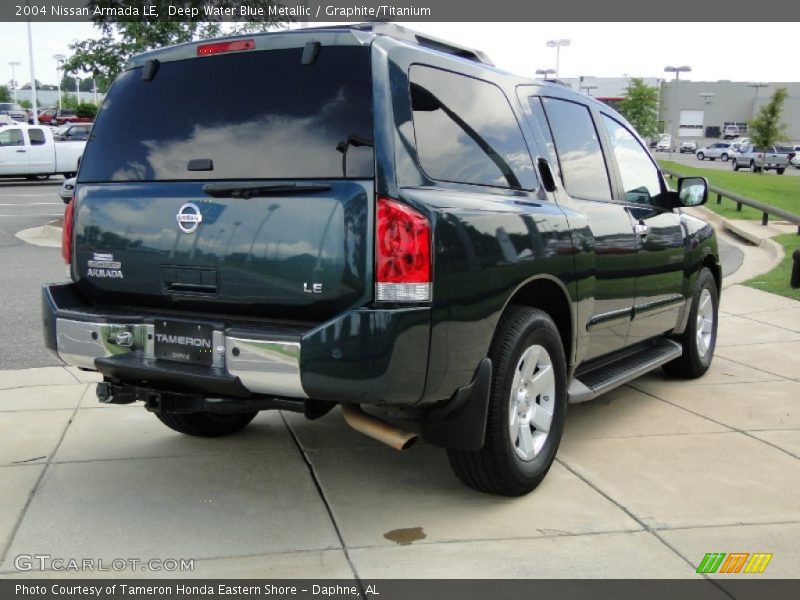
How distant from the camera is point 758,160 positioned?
55.8 m

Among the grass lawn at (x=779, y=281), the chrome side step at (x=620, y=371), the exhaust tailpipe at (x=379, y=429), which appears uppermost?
the exhaust tailpipe at (x=379, y=429)

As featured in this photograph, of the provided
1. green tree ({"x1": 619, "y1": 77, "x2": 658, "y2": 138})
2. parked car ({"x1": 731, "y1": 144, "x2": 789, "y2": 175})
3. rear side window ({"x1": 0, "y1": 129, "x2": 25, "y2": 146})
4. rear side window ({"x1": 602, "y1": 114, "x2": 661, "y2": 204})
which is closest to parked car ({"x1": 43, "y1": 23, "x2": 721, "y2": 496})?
rear side window ({"x1": 602, "y1": 114, "x2": 661, "y2": 204})

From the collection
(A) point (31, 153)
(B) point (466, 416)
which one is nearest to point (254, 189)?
(B) point (466, 416)

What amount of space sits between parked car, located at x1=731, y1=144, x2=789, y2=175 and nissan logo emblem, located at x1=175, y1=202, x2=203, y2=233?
186 ft

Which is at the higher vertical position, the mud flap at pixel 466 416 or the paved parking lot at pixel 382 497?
the mud flap at pixel 466 416

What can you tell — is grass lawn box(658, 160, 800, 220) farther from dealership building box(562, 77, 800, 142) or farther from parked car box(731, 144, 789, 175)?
dealership building box(562, 77, 800, 142)

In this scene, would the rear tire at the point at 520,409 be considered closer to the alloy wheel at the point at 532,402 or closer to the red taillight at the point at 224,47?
the alloy wheel at the point at 532,402

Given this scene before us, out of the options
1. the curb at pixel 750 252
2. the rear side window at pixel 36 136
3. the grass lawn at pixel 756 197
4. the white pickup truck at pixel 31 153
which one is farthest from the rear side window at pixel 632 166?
the rear side window at pixel 36 136

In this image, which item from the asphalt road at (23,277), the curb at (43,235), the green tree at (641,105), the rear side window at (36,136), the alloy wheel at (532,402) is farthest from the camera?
the green tree at (641,105)

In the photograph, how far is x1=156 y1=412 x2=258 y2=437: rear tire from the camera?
4.92m

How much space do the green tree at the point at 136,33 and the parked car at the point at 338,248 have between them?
10644 mm

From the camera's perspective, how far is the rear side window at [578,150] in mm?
4871

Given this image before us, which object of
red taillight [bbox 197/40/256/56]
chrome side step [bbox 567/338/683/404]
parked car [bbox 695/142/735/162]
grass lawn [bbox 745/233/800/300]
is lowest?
parked car [bbox 695/142/735/162]
